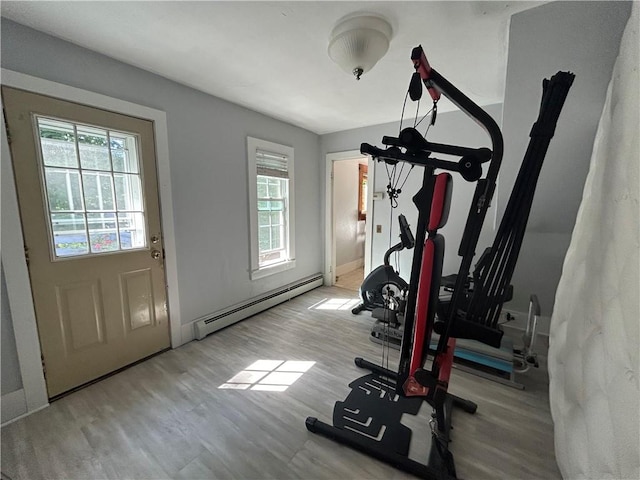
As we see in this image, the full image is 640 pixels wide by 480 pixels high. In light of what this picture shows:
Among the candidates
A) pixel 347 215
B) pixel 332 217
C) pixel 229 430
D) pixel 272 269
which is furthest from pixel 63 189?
pixel 347 215

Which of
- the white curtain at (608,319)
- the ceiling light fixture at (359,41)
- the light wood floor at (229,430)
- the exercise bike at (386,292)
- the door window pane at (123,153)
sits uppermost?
the ceiling light fixture at (359,41)

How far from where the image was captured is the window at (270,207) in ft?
10.1

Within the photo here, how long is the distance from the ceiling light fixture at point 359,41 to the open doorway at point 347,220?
6.94 feet

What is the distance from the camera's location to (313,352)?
236cm

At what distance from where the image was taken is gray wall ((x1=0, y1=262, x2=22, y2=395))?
1.57 meters

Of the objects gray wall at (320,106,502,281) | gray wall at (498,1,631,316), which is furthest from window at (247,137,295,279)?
gray wall at (498,1,631,316)

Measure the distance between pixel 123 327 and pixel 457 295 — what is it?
8.08ft

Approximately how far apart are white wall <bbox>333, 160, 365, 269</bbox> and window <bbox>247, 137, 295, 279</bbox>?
1.17 meters

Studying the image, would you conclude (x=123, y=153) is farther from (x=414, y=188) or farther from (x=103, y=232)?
(x=414, y=188)

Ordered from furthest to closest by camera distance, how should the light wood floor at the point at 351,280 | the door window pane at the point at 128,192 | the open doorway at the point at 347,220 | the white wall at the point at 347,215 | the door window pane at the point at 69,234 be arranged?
the white wall at the point at 347,215 → the light wood floor at the point at 351,280 → the open doorway at the point at 347,220 → the door window pane at the point at 128,192 → the door window pane at the point at 69,234

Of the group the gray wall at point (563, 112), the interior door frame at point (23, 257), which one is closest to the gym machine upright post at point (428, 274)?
the gray wall at point (563, 112)

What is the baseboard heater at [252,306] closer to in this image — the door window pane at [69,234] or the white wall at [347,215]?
the white wall at [347,215]

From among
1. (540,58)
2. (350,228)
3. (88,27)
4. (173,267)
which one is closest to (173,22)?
(88,27)

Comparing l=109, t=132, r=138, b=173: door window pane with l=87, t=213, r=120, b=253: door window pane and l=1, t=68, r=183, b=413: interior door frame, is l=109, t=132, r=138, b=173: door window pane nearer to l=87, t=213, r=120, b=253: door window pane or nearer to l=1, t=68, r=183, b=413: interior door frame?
l=1, t=68, r=183, b=413: interior door frame
